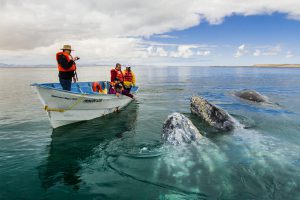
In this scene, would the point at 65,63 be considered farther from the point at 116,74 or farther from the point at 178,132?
the point at 178,132

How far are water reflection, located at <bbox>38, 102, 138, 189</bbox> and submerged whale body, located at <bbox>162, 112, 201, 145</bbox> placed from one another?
276 cm

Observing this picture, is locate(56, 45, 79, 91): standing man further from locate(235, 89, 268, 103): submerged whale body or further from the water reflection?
locate(235, 89, 268, 103): submerged whale body

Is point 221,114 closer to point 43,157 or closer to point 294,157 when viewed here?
point 294,157

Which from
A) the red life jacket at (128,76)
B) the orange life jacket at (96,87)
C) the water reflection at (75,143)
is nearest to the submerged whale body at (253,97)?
the red life jacket at (128,76)

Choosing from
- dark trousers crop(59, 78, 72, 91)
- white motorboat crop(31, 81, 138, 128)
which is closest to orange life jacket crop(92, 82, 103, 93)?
white motorboat crop(31, 81, 138, 128)

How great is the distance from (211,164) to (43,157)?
21.3 feet

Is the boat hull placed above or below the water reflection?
above

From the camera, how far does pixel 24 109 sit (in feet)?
67.9

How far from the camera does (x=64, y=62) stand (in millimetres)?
14242

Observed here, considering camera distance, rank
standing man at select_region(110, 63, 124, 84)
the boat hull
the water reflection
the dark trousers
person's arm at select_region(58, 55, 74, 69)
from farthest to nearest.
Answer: standing man at select_region(110, 63, 124, 84)
the dark trousers
person's arm at select_region(58, 55, 74, 69)
the boat hull
the water reflection

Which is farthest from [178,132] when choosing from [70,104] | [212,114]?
[70,104]

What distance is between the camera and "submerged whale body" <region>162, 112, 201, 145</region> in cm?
1114

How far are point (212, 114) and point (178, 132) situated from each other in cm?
→ 429

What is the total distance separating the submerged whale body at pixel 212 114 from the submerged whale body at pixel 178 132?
2.61 metres
